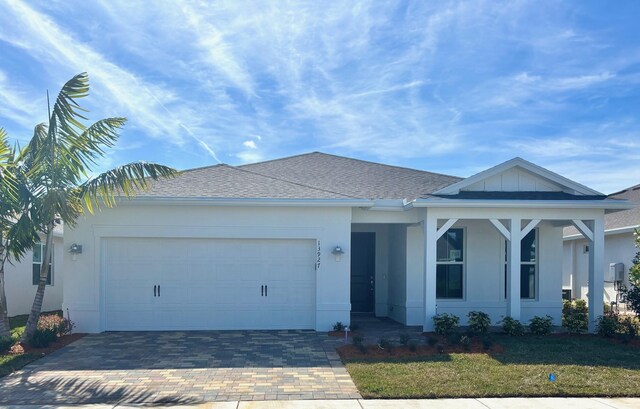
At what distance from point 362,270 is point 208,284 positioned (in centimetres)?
501

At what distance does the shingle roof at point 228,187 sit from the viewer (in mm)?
11938

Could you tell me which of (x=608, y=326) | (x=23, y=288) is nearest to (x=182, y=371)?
(x=608, y=326)

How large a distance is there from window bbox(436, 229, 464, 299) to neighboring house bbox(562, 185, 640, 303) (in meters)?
4.73

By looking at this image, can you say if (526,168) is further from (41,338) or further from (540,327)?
(41,338)

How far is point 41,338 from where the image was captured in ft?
32.6

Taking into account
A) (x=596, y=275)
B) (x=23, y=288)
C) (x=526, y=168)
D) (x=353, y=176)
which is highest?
(x=353, y=176)

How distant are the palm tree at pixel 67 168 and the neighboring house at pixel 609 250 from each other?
12940mm

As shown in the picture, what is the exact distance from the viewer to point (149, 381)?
25.5 ft

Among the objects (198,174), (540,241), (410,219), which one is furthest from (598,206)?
(198,174)

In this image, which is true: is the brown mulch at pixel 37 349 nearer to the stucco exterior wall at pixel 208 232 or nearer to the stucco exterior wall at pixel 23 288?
the stucco exterior wall at pixel 208 232

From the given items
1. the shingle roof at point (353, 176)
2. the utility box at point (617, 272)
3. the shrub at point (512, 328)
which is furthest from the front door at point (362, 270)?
the utility box at point (617, 272)

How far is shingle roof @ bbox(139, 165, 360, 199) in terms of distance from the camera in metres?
11.9

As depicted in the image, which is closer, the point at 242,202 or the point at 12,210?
the point at 12,210

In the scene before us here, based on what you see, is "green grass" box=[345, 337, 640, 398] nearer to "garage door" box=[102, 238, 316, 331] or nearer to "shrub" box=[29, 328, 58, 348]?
"garage door" box=[102, 238, 316, 331]
